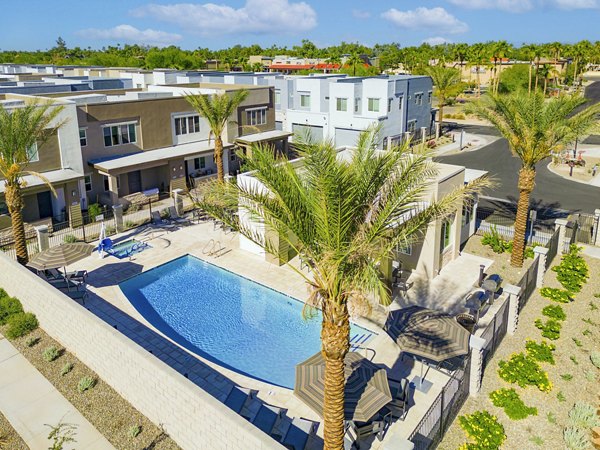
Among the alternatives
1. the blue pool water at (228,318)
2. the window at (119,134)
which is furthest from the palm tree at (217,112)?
the blue pool water at (228,318)

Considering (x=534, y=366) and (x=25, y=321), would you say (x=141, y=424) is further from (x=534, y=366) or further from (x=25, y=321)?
(x=534, y=366)

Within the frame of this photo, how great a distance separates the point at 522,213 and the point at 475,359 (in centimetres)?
977

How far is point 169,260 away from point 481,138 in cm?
4089

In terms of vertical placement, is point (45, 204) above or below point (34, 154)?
below

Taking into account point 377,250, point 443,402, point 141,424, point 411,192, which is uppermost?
point 411,192

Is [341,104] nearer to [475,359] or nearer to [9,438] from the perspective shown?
[475,359]

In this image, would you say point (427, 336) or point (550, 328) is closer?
point (427, 336)

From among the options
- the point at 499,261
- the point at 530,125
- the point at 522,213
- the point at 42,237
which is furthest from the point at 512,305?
the point at 42,237

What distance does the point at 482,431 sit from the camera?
12156 millimetres

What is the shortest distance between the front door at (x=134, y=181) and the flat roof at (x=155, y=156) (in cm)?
110

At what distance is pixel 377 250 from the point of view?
10.4m

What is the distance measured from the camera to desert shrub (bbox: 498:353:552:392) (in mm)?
13922

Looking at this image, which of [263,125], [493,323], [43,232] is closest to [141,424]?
[493,323]

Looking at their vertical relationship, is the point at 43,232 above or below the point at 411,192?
below
